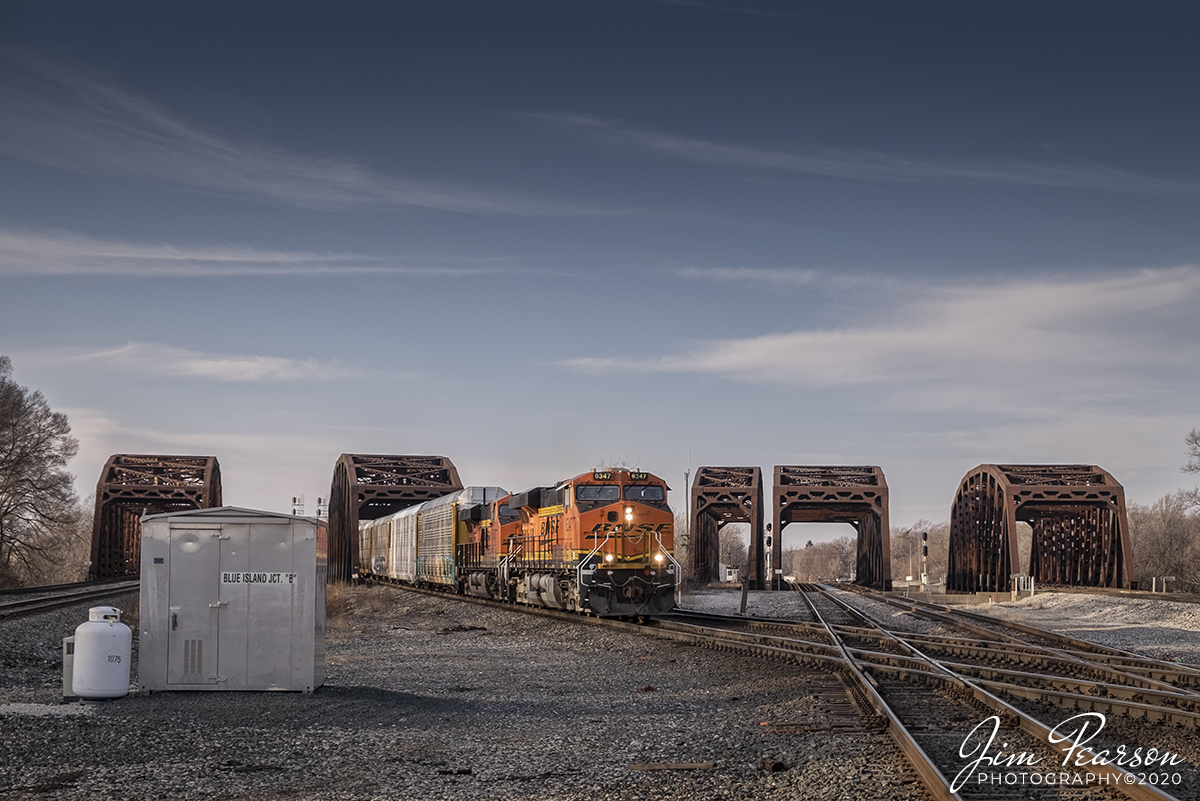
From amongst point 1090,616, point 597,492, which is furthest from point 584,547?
point 1090,616

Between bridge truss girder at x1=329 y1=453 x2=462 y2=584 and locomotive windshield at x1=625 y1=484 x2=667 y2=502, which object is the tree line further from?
locomotive windshield at x1=625 y1=484 x2=667 y2=502

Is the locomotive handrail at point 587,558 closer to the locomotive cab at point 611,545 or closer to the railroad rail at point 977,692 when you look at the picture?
the locomotive cab at point 611,545

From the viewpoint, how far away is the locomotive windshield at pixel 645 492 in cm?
2414

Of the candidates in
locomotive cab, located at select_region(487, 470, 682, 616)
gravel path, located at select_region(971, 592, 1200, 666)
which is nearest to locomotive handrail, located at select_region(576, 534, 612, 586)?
locomotive cab, located at select_region(487, 470, 682, 616)

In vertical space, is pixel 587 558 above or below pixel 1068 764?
above

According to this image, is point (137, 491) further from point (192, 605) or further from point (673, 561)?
point (192, 605)

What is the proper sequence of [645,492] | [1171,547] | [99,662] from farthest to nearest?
[1171,547]
[645,492]
[99,662]

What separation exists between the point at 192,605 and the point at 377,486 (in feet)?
156

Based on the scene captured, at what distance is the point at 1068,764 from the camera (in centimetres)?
802

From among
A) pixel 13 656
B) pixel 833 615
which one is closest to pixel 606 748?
pixel 13 656

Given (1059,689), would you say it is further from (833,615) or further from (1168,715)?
(833,615)

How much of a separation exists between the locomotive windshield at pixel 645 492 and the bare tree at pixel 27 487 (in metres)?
44.1

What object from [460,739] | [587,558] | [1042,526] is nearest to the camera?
[460,739]

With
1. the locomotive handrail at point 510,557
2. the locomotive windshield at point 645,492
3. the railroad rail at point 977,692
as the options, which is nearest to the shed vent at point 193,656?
the railroad rail at point 977,692
